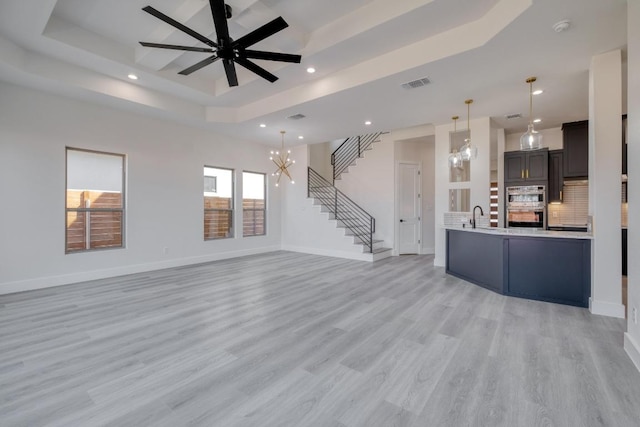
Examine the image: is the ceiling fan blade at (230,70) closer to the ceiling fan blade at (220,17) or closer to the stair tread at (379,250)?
the ceiling fan blade at (220,17)

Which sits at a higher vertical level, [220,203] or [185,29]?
[185,29]

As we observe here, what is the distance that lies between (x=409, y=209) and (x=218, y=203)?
540cm

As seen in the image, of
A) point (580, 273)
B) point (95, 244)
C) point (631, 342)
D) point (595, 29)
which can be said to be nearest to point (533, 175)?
point (580, 273)

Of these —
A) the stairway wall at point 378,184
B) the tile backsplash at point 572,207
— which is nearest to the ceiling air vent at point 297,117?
the stairway wall at point 378,184

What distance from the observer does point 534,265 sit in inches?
158

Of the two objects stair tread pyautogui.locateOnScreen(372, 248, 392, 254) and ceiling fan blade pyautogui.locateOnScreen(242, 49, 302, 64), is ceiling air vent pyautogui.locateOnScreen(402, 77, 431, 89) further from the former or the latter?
stair tread pyautogui.locateOnScreen(372, 248, 392, 254)

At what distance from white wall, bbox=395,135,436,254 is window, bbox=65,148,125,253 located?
7.09 metres

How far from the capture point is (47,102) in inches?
185

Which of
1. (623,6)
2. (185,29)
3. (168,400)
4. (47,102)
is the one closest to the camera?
(168,400)

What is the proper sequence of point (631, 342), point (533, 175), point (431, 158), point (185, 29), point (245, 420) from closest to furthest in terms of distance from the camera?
point (245, 420) → point (631, 342) → point (185, 29) → point (533, 175) → point (431, 158)

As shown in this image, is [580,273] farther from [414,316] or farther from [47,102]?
[47,102]

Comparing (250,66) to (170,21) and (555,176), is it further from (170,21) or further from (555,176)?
(555,176)

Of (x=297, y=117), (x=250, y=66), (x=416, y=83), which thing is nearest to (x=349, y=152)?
(x=297, y=117)

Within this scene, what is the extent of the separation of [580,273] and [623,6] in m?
3.00
